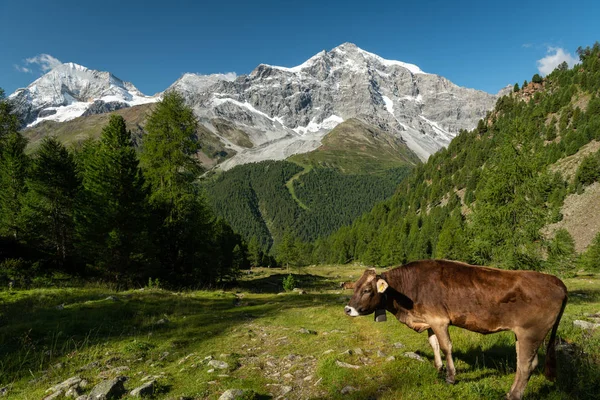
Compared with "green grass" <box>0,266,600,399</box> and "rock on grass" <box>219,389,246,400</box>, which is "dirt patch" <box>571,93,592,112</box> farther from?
"rock on grass" <box>219,389,246,400</box>

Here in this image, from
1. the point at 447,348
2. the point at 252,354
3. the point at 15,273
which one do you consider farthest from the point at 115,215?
the point at 447,348

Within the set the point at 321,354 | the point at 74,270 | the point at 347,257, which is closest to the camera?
the point at 321,354

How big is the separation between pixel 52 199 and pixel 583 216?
10191 centimetres

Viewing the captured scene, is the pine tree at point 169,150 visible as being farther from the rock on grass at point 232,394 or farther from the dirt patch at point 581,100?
the dirt patch at point 581,100

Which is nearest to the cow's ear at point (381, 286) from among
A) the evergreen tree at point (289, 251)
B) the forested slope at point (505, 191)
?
the forested slope at point (505, 191)

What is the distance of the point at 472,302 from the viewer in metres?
6.17

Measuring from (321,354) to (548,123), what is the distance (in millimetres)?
139188

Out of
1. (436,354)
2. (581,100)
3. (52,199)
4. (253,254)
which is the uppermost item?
(581,100)

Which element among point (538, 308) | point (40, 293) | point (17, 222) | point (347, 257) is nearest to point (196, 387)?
point (538, 308)

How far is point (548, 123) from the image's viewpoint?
10950cm

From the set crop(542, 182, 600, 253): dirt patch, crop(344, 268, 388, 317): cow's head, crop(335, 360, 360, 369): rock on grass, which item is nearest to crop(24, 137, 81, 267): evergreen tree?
crop(335, 360, 360, 369): rock on grass

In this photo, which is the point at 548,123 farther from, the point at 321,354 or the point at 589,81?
the point at 321,354

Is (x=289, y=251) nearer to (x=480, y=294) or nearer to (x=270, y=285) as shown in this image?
(x=270, y=285)

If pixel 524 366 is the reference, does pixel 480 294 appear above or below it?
above
